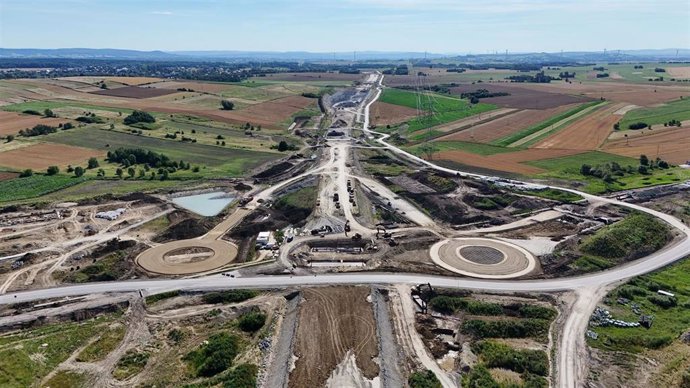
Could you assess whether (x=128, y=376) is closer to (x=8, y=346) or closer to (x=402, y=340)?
(x=8, y=346)

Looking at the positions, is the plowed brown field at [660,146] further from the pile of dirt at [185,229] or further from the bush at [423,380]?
the pile of dirt at [185,229]

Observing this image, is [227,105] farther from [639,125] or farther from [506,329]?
[506,329]

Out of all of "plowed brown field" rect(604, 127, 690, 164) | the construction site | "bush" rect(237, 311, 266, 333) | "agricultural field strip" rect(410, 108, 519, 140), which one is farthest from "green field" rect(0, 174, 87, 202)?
"plowed brown field" rect(604, 127, 690, 164)

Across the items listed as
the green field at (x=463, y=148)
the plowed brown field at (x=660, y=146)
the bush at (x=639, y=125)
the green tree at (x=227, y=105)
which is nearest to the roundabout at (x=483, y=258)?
the green field at (x=463, y=148)

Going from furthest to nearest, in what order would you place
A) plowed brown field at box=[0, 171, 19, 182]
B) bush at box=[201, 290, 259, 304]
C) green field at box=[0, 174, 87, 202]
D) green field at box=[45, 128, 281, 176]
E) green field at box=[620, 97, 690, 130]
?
green field at box=[620, 97, 690, 130]
green field at box=[45, 128, 281, 176]
plowed brown field at box=[0, 171, 19, 182]
green field at box=[0, 174, 87, 202]
bush at box=[201, 290, 259, 304]

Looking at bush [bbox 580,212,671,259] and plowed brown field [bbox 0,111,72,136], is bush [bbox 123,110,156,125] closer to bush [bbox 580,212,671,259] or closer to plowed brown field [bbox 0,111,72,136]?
plowed brown field [bbox 0,111,72,136]

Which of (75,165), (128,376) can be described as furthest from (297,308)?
(75,165)
